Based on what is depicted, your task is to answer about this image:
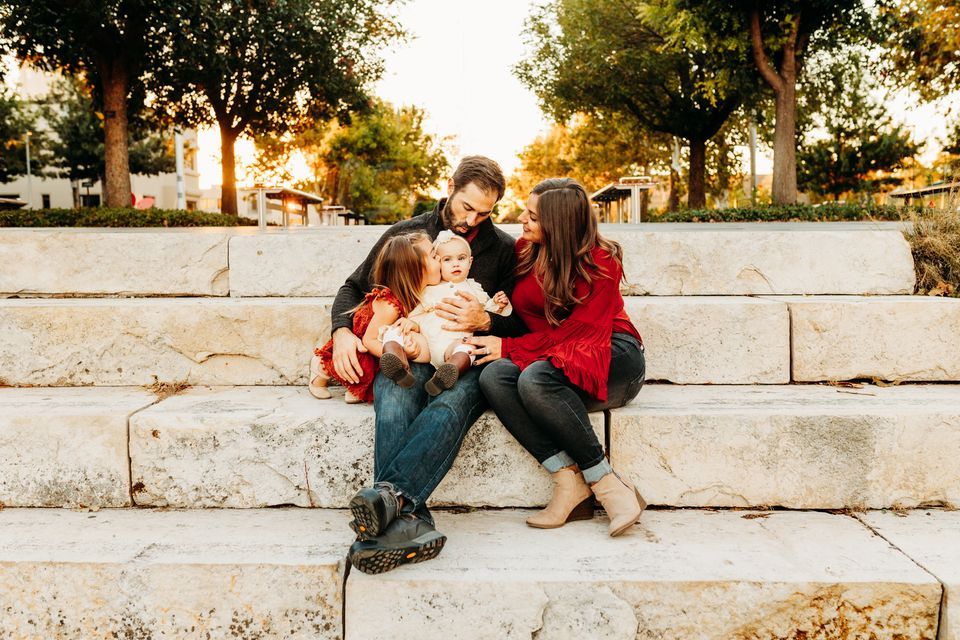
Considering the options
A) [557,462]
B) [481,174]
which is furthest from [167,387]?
[557,462]

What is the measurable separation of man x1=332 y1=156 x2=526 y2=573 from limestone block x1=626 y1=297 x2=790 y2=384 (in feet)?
2.23

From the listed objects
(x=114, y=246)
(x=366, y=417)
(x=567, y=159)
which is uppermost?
(x=567, y=159)

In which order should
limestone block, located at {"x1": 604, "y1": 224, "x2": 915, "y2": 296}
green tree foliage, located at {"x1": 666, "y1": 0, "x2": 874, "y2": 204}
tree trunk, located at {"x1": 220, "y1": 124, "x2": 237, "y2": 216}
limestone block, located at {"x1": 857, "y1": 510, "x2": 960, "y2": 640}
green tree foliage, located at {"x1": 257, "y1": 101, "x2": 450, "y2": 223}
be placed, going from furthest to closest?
green tree foliage, located at {"x1": 257, "y1": 101, "x2": 450, "y2": 223} < tree trunk, located at {"x1": 220, "y1": 124, "x2": 237, "y2": 216} < green tree foliage, located at {"x1": 666, "y1": 0, "x2": 874, "y2": 204} < limestone block, located at {"x1": 604, "y1": 224, "x2": 915, "y2": 296} < limestone block, located at {"x1": 857, "y1": 510, "x2": 960, "y2": 640}

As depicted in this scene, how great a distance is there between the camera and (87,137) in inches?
1334

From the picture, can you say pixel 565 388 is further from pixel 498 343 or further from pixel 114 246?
pixel 114 246

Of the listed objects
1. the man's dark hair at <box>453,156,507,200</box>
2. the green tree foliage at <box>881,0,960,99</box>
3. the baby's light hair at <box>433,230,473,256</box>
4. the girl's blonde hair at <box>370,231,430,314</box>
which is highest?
the green tree foliage at <box>881,0,960,99</box>

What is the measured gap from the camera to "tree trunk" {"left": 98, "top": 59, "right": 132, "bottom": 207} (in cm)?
1352

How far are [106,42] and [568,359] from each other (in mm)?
13890

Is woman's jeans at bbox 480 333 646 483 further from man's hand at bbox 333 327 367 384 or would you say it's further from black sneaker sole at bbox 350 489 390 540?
black sneaker sole at bbox 350 489 390 540

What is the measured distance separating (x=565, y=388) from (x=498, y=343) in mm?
425

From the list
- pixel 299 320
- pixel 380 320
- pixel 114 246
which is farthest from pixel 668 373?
pixel 114 246

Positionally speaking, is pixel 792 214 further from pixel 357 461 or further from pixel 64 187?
pixel 64 187

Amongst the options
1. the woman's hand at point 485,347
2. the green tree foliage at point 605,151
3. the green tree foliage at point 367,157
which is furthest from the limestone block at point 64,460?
the green tree foliage at point 605,151

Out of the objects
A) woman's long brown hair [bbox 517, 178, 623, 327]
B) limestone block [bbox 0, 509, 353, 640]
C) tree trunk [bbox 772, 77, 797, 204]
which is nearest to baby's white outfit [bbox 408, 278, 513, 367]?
woman's long brown hair [bbox 517, 178, 623, 327]
